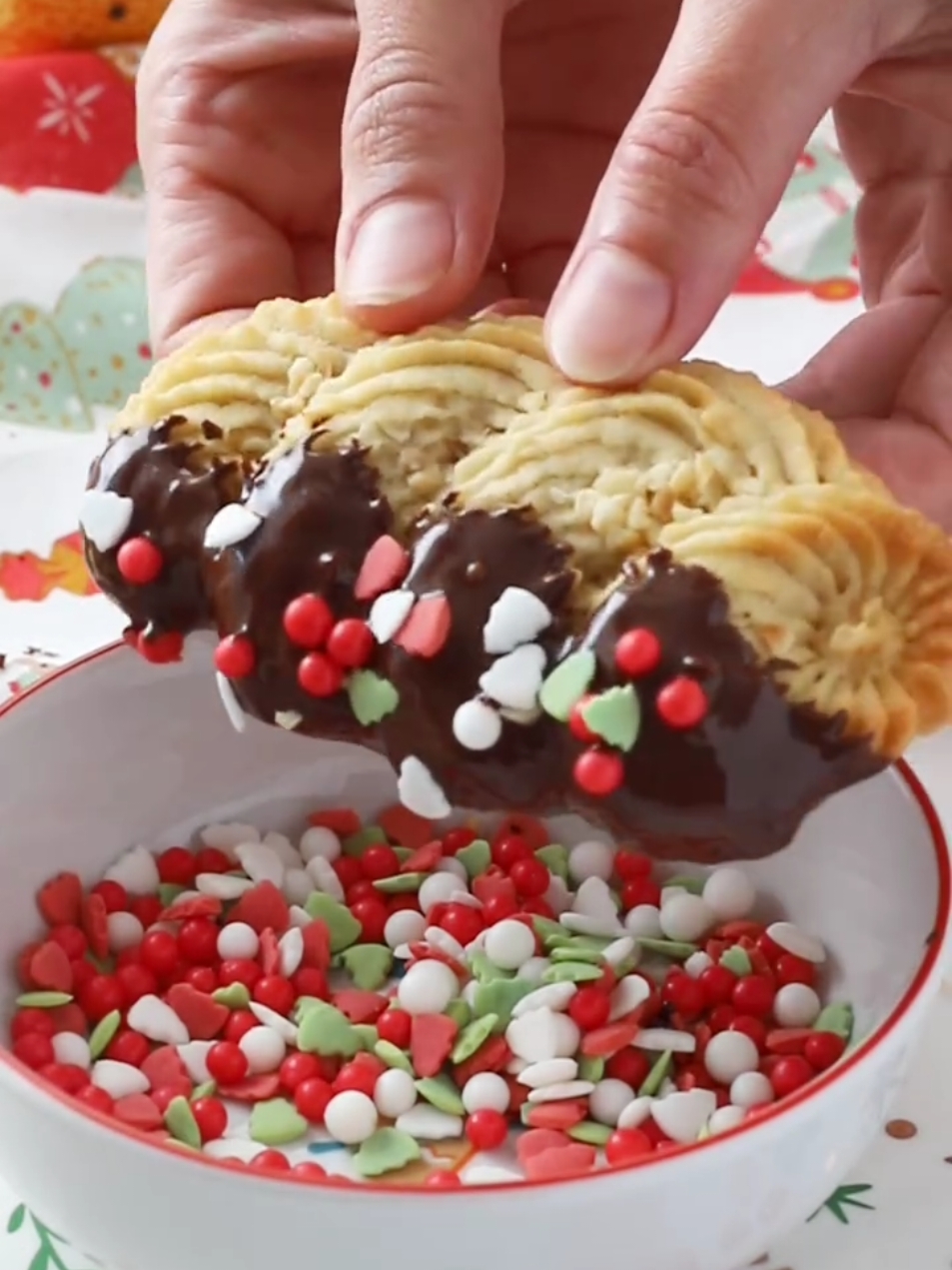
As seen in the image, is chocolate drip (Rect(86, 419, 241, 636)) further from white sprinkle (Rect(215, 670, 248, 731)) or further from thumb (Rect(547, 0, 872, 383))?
thumb (Rect(547, 0, 872, 383))

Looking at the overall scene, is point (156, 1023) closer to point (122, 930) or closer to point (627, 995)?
point (122, 930)

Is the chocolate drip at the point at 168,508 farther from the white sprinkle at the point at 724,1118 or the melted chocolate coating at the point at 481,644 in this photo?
the white sprinkle at the point at 724,1118

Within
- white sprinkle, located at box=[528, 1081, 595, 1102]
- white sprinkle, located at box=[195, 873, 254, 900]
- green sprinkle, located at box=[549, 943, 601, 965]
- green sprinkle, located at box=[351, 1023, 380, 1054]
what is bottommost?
green sprinkle, located at box=[351, 1023, 380, 1054]

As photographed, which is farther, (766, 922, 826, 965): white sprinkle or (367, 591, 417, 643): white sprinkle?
(766, 922, 826, 965): white sprinkle

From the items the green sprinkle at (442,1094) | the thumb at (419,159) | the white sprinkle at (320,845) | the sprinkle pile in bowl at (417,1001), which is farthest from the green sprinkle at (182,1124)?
the thumb at (419,159)

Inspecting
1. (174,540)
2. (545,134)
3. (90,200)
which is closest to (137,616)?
(174,540)

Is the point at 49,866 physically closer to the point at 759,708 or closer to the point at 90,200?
the point at 759,708

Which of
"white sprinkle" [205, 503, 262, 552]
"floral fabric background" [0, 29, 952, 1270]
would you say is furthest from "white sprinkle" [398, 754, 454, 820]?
"floral fabric background" [0, 29, 952, 1270]
